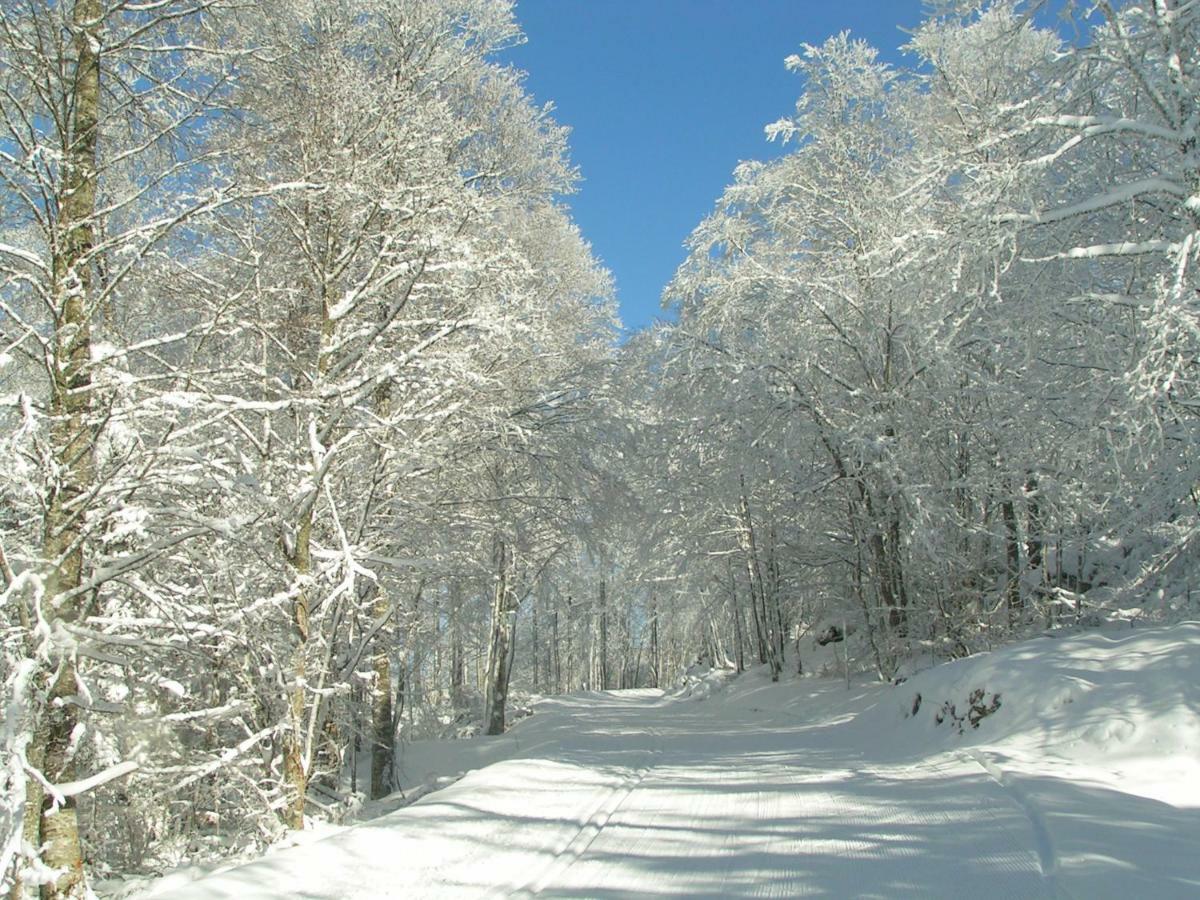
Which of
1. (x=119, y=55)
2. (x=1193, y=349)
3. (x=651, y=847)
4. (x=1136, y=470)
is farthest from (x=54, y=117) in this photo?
(x=1136, y=470)

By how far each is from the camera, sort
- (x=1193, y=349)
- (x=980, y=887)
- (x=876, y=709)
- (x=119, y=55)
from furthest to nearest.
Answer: (x=876, y=709) < (x=1193, y=349) < (x=119, y=55) < (x=980, y=887)

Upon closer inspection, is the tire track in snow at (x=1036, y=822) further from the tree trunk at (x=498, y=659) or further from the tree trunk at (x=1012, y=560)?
the tree trunk at (x=498, y=659)

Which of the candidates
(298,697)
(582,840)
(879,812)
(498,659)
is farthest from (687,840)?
(498,659)

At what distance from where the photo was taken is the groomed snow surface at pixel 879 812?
3.97 m

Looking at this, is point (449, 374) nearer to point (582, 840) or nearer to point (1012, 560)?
point (582, 840)

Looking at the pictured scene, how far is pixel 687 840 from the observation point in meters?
4.93

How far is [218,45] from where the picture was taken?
253 inches

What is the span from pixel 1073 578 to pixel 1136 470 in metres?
4.92

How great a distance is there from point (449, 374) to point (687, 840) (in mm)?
4039

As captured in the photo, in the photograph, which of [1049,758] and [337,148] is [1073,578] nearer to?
[1049,758]

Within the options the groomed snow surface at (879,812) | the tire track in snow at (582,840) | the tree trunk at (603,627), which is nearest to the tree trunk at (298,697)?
the groomed snow surface at (879,812)

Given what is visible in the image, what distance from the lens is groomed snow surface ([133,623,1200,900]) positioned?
13.0 ft

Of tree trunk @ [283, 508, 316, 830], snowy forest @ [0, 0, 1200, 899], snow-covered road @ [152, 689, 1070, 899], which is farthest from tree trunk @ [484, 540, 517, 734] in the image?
tree trunk @ [283, 508, 316, 830]

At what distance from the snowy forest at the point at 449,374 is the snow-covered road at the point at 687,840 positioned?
1136mm
